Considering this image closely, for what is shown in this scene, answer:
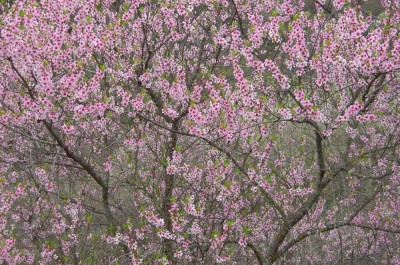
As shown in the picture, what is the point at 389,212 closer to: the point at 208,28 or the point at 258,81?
the point at 258,81

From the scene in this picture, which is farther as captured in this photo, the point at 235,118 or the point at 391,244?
the point at 391,244

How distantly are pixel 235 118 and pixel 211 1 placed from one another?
1591 mm

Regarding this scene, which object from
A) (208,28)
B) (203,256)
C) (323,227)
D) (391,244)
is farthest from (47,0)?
(391,244)

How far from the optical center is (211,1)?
A: 5332 millimetres

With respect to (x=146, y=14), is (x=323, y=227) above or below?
below

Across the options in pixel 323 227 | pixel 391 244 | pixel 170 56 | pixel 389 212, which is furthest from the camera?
pixel 391 244

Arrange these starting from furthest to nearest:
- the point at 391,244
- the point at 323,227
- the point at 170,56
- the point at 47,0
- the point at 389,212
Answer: the point at 391,244 → the point at 389,212 → the point at 170,56 → the point at 323,227 → the point at 47,0

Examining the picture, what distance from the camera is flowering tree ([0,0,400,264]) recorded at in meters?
4.15

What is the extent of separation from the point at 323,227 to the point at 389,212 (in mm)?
2280

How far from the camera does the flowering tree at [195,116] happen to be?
13.6 ft

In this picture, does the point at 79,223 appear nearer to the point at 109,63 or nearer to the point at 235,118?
the point at 109,63

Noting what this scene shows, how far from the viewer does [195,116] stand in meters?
4.23

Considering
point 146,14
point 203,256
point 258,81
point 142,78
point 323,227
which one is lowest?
point 203,256

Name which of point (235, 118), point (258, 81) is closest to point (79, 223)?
point (235, 118)
